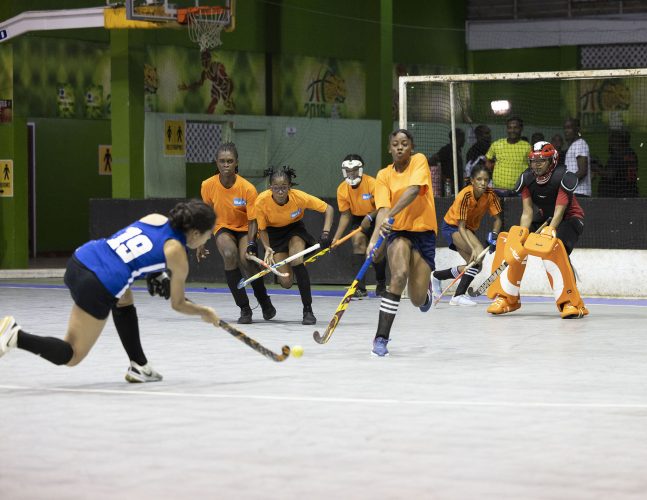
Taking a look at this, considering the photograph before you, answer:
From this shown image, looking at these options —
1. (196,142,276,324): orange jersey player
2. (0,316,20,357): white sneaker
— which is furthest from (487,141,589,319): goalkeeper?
(0,316,20,357): white sneaker

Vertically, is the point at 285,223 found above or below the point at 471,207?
below

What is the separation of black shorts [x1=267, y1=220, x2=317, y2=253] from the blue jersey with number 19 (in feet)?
17.1

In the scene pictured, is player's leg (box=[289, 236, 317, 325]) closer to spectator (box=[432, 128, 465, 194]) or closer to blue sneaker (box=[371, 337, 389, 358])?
blue sneaker (box=[371, 337, 389, 358])

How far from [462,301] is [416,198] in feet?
16.2

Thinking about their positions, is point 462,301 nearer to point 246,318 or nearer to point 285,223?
point 285,223

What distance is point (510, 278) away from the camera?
13.8 meters

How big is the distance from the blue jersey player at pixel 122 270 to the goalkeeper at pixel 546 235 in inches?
230

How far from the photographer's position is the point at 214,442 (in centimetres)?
674

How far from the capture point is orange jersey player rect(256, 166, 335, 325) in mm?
13234

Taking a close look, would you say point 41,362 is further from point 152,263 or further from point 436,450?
point 436,450

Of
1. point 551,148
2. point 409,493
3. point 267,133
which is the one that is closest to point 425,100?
point 267,133

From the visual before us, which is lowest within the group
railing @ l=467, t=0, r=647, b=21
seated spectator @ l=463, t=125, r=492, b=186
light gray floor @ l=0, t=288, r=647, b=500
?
light gray floor @ l=0, t=288, r=647, b=500

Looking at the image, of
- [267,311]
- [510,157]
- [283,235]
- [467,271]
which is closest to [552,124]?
[510,157]

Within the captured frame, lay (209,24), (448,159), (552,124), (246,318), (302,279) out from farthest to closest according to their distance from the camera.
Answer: (552,124)
(209,24)
(448,159)
(302,279)
(246,318)
